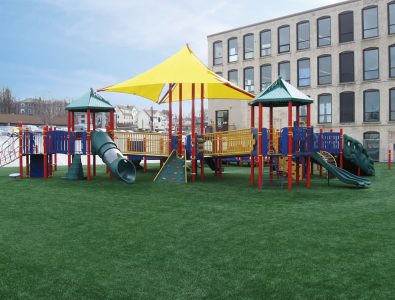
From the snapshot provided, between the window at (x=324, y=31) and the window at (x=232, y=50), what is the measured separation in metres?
9.10

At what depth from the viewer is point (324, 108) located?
36781 mm

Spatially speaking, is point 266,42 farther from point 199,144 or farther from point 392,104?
point 199,144

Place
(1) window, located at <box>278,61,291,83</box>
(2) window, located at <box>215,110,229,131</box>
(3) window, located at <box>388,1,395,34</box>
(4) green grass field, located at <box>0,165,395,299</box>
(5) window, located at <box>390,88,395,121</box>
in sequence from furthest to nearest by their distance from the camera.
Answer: (2) window, located at <box>215,110,229,131</box>, (1) window, located at <box>278,61,291,83</box>, (5) window, located at <box>390,88,395,121</box>, (3) window, located at <box>388,1,395,34</box>, (4) green grass field, located at <box>0,165,395,299</box>

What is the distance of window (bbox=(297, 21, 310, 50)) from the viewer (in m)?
37.6

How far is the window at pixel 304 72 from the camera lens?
3769 centimetres

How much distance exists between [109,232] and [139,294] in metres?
3.17

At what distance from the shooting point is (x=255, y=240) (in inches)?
291

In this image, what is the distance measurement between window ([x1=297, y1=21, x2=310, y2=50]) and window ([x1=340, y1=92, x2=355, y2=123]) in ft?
19.4

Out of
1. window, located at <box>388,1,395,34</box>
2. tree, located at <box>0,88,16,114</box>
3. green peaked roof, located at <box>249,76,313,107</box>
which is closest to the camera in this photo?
green peaked roof, located at <box>249,76,313,107</box>

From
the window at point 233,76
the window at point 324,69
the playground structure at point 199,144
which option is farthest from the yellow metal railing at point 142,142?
the window at point 233,76

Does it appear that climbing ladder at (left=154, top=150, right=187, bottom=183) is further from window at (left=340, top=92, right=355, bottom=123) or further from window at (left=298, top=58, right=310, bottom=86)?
window at (left=298, top=58, right=310, bottom=86)

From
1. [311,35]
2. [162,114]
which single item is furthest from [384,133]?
[162,114]

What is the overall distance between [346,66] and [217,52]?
14350 mm

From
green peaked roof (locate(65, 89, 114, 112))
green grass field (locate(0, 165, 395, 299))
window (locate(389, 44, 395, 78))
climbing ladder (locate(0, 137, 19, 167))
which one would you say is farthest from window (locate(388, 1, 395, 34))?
climbing ladder (locate(0, 137, 19, 167))
